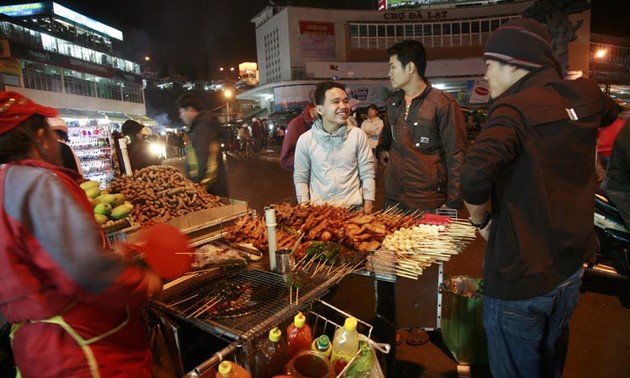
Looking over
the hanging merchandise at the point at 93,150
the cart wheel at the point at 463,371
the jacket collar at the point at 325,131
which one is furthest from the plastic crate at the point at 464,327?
the hanging merchandise at the point at 93,150

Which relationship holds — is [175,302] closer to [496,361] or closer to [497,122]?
[496,361]

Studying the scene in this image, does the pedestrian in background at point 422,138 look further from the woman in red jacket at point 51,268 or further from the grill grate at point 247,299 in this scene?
the woman in red jacket at point 51,268

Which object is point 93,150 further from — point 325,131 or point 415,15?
point 415,15

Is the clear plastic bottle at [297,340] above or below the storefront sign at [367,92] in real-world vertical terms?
below

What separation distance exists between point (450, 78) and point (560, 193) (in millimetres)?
43868

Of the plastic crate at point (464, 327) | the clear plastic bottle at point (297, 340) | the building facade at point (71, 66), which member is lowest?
the plastic crate at point (464, 327)

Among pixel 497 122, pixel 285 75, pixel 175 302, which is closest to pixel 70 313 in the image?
pixel 175 302

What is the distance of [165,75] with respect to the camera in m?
107

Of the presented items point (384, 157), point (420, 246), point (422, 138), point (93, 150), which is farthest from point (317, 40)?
point (420, 246)

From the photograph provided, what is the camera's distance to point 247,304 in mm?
2307

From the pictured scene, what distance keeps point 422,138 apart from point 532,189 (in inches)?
73.6

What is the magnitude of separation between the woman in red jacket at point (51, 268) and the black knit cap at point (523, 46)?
214 cm

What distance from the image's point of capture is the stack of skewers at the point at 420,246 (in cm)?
267

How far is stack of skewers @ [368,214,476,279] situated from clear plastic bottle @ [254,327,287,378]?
3.04 ft
